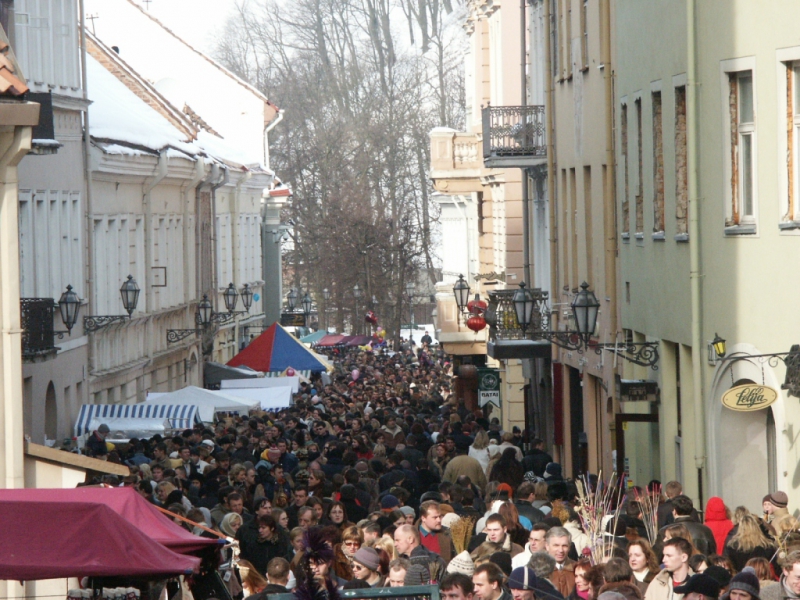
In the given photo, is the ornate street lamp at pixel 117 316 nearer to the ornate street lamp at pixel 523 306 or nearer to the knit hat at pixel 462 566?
the ornate street lamp at pixel 523 306

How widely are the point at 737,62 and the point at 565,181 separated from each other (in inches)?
436

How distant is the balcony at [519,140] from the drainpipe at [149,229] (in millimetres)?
7629

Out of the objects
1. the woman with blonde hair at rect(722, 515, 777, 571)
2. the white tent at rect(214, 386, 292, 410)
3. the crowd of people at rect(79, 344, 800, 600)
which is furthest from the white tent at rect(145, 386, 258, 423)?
the woman with blonde hair at rect(722, 515, 777, 571)

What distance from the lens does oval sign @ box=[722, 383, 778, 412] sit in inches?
549

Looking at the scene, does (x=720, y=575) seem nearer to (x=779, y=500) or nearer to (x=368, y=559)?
(x=368, y=559)

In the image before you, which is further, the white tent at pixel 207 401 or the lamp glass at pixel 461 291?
the lamp glass at pixel 461 291

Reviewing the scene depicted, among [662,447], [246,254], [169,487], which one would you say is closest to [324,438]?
[662,447]

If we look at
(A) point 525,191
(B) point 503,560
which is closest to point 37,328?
(A) point 525,191

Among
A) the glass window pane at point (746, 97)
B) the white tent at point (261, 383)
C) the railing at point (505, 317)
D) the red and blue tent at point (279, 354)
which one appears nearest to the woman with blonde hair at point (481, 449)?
the railing at point (505, 317)

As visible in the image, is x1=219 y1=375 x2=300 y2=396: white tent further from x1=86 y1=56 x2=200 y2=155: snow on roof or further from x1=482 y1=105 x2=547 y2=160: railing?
x1=482 y1=105 x2=547 y2=160: railing

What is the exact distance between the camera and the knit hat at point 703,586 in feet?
27.1

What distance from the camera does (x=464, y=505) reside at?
13977mm

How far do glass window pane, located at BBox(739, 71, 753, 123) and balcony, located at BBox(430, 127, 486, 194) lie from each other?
83.4ft

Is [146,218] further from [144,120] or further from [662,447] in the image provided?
[662,447]
